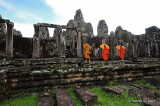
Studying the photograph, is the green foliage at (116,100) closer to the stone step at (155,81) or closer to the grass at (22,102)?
the grass at (22,102)

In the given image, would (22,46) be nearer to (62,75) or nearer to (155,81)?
(62,75)

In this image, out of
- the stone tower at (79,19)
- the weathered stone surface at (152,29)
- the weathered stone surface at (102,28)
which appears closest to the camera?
the weathered stone surface at (152,29)

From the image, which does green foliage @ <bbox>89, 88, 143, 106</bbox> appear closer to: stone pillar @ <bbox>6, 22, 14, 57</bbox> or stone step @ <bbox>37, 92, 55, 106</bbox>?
stone step @ <bbox>37, 92, 55, 106</bbox>

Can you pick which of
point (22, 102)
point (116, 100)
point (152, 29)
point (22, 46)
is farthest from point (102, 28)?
point (22, 102)

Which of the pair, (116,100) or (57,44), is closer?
(116,100)

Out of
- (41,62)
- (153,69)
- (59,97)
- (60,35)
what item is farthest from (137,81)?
(60,35)

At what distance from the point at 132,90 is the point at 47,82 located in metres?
2.37

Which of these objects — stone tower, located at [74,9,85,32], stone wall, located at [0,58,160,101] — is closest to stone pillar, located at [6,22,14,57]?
stone wall, located at [0,58,160,101]

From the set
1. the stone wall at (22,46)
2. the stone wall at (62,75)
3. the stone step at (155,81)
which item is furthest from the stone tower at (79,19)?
the stone step at (155,81)

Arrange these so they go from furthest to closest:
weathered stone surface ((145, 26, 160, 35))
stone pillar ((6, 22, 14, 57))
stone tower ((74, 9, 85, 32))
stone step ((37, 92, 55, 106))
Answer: stone tower ((74, 9, 85, 32)) → weathered stone surface ((145, 26, 160, 35)) → stone pillar ((6, 22, 14, 57)) → stone step ((37, 92, 55, 106))

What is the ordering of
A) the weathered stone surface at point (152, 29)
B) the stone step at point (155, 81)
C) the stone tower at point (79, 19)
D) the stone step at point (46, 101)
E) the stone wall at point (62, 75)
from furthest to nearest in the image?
the stone tower at point (79, 19) < the weathered stone surface at point (152, 29) < the stone step at point (155, 81) < the stone wall at point (62, 75) < the stone step at point (46, 101)

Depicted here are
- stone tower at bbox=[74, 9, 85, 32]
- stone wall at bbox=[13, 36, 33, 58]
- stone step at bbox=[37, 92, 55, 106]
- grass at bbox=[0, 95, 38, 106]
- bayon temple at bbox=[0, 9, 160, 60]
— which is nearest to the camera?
stone step at bbox=[37, 92, 55, 106]

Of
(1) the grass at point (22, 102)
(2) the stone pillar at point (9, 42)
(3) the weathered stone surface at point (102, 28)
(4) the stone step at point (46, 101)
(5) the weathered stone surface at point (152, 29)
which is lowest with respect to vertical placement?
(1) the grass at point (22, 102)

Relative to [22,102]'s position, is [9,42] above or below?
above
